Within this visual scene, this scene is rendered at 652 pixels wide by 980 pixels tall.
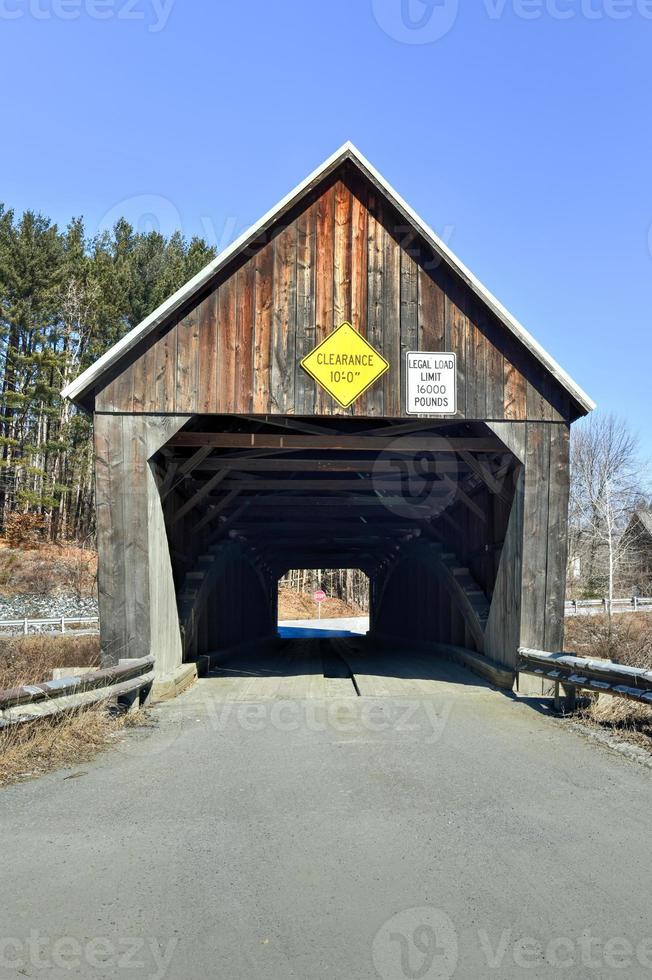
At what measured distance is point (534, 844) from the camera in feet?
14.9

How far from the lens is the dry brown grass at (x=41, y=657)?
11.7m

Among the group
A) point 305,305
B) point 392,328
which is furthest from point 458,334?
point 305,305

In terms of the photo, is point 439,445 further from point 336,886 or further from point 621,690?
point 336,886

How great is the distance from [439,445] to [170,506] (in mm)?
4661

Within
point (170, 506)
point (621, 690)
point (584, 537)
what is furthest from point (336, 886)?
point (584, 537)

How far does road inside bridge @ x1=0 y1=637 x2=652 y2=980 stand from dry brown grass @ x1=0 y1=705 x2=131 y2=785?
29cm

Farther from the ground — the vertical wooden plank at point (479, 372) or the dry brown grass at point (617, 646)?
the vertical wooden plank at point (479, 372)

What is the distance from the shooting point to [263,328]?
1123cm

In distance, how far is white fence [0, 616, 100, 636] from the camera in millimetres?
25547

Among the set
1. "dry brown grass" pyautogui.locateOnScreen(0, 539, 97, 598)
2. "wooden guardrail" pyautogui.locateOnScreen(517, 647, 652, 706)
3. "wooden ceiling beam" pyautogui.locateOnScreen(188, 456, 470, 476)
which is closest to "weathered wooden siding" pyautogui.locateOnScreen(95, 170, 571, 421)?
"wooden ceiling beam" pyautogui.locateOnScreen(188, 456, 470, 476)

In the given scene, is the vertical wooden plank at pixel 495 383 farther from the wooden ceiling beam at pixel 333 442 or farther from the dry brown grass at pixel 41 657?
the dry brown grass at pixel 41 657

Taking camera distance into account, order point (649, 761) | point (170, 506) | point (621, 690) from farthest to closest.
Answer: point (170, 506) → point (621, 690) → point (649, 761)

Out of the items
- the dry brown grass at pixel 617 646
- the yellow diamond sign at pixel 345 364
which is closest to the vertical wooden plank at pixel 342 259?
the yellow diamond sign at pixel 345 364

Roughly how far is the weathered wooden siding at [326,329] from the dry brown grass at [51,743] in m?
4.59
